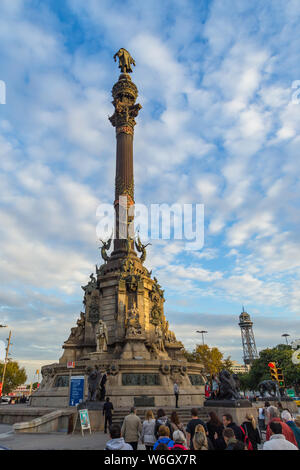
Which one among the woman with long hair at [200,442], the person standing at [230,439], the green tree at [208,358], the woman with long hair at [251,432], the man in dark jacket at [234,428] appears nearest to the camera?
the person standing at [230,439]

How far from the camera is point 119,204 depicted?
36375 mm

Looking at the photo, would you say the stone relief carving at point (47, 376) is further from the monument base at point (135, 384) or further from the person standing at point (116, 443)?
the person standing at point (116, 443)

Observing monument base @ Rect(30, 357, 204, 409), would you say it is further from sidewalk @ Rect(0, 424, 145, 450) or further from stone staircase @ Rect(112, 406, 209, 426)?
sidewalk @ Rect(0, 424, 145, 450)

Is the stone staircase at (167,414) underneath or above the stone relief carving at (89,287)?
underneath

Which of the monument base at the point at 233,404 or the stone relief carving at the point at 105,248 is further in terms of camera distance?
the stone relief carving at the point at 105,248

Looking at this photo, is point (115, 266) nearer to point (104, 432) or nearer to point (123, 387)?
point (123, 387)

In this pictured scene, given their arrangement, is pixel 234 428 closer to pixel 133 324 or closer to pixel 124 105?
pixel 133 324

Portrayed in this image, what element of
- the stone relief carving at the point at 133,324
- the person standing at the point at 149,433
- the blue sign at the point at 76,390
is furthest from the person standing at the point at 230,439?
the stone relief carving at the point at 133,324

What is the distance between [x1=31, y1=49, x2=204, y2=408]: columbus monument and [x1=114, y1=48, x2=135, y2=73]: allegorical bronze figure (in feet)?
14.2

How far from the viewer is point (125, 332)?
28.6 meters

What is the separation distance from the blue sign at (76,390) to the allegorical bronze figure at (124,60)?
1659 inches

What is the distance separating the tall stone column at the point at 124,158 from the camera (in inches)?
1398

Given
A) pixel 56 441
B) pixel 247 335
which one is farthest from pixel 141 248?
pixel 247 335
